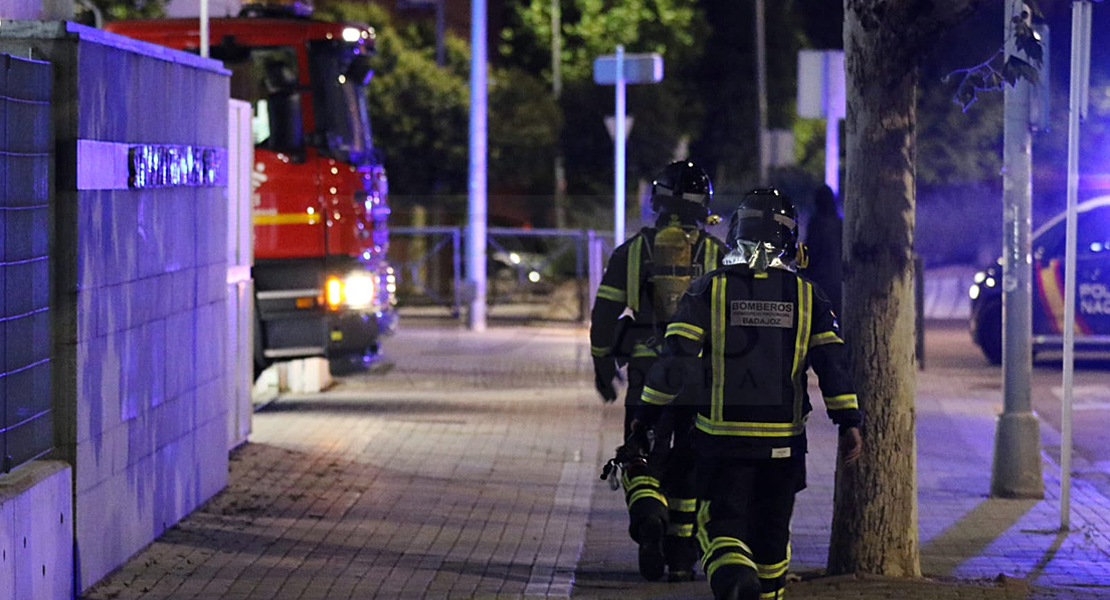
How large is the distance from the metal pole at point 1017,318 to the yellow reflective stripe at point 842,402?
11.8 ft

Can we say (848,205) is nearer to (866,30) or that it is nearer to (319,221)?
(866,30)

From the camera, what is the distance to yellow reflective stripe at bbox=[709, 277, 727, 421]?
6.12 meters

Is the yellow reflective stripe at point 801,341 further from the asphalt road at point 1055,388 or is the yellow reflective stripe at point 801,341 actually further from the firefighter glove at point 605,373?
the asphalt road at point 1055,388

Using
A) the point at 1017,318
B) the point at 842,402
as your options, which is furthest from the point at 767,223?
the point at 1017,318

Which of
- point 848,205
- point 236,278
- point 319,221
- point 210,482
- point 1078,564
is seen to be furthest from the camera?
point 319,221

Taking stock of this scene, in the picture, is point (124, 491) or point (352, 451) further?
point (352, 451)

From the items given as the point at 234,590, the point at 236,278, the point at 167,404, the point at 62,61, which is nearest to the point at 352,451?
the point at 236,278

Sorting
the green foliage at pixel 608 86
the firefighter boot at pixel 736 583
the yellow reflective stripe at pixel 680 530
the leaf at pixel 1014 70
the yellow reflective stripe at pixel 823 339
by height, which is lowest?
the yellow reflective stripe at pixel 680 530

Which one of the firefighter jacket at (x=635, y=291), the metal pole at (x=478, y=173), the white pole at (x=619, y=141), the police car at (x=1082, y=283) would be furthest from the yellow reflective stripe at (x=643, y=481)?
the metal pole at (x=478, y=173)

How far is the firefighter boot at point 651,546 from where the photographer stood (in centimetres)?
739

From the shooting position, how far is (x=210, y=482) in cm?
929

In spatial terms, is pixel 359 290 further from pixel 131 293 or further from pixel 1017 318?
pixel 1017 318

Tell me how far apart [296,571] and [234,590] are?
49cm

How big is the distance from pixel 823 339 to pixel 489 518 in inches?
137
